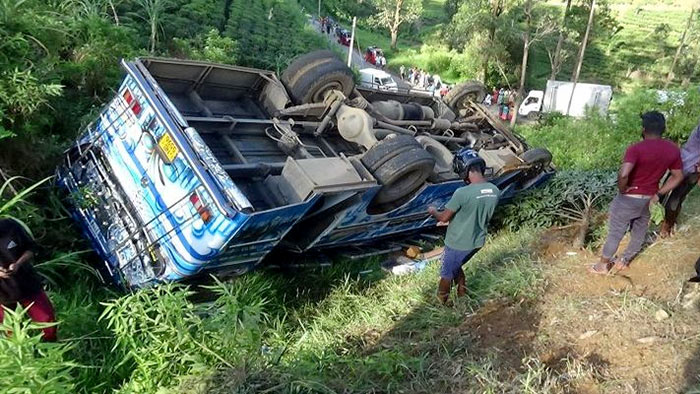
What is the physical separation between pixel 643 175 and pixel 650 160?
0.11m

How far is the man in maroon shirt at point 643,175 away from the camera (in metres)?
3.51

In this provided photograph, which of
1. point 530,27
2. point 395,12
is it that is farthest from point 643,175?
point 395,12

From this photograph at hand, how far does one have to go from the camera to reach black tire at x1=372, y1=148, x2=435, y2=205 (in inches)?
167

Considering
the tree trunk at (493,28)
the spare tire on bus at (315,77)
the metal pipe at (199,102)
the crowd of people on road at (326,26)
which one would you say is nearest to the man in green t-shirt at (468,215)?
the spare tire on bus at (315,77)

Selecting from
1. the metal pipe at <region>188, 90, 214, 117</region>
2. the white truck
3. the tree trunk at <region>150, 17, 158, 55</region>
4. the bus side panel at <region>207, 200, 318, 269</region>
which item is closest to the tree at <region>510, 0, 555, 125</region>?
the white truck

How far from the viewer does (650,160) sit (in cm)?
352

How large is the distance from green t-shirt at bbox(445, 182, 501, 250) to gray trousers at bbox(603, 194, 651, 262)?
0.94 meters

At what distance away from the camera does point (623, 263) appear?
3.96 meters

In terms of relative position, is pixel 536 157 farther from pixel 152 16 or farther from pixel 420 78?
pixel 420 78

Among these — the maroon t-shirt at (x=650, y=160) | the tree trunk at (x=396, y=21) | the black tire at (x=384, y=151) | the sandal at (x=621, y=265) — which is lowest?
the sandal at (x=621, y=265)

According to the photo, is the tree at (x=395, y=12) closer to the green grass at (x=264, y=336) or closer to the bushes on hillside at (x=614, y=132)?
the bushes on hillside at (x=614, y=132)

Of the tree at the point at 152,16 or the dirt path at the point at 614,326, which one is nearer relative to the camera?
the dirt path at the point at 614,326

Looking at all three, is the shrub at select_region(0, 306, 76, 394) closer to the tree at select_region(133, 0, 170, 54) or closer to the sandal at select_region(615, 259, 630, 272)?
the sandal at select_region(615, 259, 630, 272)

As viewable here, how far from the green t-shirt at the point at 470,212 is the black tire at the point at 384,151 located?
91 centimetres
